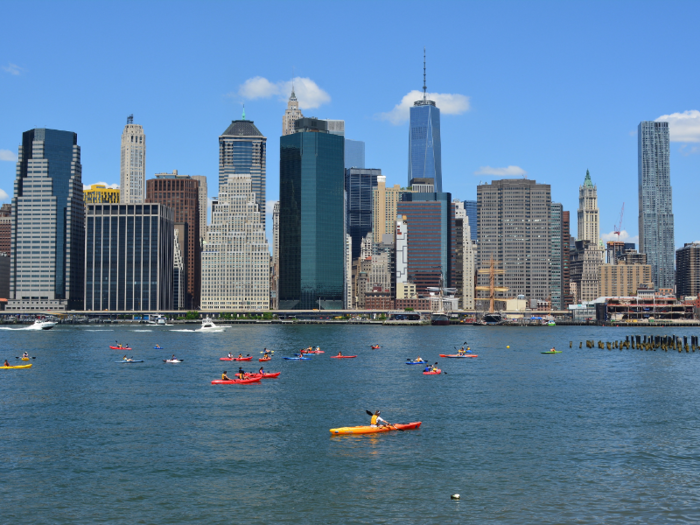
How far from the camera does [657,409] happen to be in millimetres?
78438

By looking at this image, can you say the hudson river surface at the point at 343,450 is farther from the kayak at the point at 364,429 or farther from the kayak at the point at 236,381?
the kayak at the point at 236,381

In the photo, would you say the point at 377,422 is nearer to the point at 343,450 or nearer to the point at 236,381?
the point at 343,450

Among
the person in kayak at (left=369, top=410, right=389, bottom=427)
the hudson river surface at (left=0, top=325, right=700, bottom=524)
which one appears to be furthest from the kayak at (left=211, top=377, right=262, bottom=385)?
the person in kayak at (left=369, top=410, right=389, bottom=427)

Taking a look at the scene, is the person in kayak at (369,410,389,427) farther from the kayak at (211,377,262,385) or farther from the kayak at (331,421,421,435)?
the kayak at (211,377,262,385)

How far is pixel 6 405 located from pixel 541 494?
57806 millimetres

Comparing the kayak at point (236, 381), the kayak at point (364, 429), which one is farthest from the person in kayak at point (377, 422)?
the kayak at point (236, 381)

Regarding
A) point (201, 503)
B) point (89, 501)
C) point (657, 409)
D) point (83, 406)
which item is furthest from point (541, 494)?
point (83, 406)

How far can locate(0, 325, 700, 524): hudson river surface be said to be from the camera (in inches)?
1751

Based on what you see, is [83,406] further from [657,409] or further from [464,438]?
[657,409]

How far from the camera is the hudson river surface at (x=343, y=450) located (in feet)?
146

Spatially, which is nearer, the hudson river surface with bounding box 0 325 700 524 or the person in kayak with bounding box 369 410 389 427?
the hudson river surface with bounding box 0 325 700 524

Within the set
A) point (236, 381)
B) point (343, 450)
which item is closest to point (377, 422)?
point (343, 450)

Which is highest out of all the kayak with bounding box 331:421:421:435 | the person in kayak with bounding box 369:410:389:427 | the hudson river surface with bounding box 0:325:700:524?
the person in kayak with bounding box 369:410:389:427

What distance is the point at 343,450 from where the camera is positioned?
191 ft
